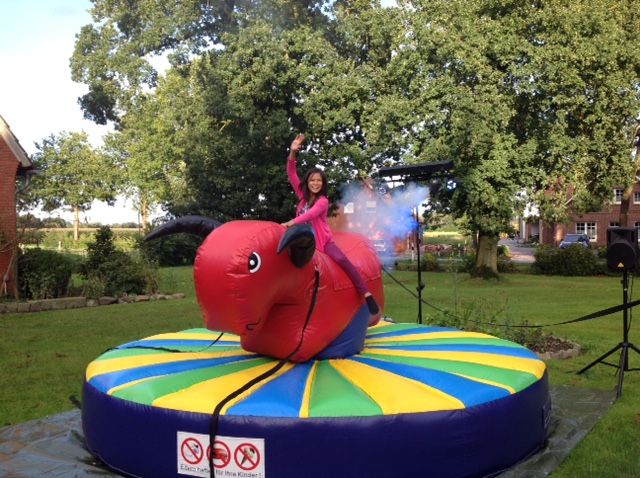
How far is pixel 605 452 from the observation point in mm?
4887

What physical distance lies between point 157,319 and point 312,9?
2099 cm

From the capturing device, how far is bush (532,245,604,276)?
26.1 metres

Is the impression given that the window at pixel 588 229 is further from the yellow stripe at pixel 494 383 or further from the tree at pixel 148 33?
the yellow stripe at pixel 494 383

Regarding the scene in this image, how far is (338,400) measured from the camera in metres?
3.86

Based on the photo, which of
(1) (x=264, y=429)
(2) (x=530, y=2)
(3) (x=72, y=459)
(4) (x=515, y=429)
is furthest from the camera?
(2) (x=530, y=2)

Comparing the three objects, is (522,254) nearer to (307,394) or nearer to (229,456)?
(307,394)

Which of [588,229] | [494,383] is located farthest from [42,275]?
[588,229]

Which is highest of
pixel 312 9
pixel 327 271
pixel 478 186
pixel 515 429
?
pixel 312 9

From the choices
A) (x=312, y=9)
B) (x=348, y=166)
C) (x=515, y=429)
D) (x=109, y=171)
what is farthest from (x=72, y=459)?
(x=109, y=171)

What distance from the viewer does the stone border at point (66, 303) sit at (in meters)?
14.5

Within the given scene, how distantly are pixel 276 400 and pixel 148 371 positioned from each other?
1279 mm

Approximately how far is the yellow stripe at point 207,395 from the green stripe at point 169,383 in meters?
0.08

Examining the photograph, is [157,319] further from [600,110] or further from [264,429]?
[600,110]

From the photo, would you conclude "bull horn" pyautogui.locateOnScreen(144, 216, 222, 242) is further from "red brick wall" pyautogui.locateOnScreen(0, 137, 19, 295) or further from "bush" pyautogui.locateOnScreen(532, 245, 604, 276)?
"bush" pyautogui.locateOnScreen(532, 245, 604, 276)
